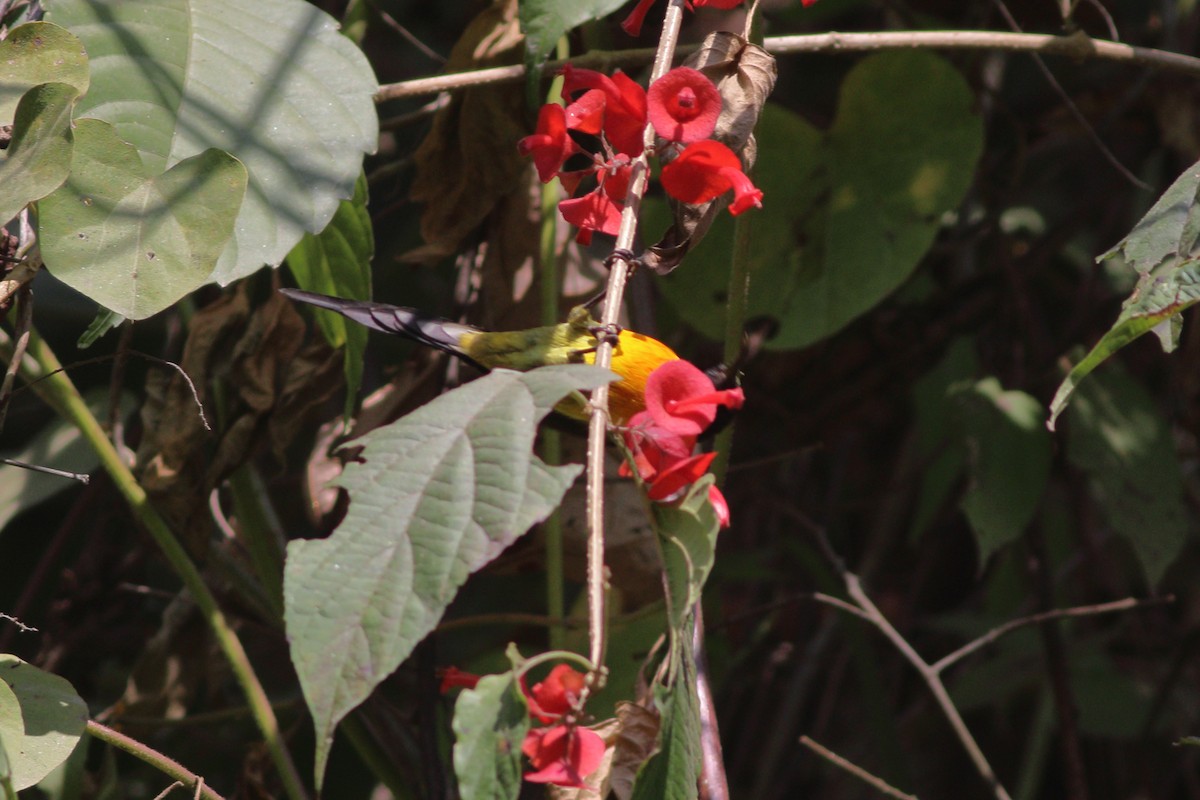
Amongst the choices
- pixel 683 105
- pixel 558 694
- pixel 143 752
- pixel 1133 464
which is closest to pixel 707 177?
pixel 683 105

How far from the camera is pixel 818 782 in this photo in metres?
2.74

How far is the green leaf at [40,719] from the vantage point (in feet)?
2.81

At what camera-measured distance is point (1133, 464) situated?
1.81 m

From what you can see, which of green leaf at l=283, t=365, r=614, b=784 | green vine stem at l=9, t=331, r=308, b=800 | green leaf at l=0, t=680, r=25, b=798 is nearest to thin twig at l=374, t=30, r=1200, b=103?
green vine stem at l=9, t=331, r=308, b=800

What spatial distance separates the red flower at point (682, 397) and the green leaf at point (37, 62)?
0.52 metres

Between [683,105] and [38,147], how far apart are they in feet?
1.64

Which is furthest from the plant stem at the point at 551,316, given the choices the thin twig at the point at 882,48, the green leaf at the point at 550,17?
the green leaf at the point at 550,17

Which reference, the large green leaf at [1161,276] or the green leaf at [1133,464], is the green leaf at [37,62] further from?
the green leaf at [1133,464]

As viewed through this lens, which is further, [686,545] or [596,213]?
[596,213]

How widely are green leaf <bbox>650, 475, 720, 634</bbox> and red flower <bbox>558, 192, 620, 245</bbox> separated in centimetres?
31

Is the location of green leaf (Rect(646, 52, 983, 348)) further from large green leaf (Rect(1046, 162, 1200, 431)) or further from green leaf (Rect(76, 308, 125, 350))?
green leaf (Rect(76, 308, 125, 350))

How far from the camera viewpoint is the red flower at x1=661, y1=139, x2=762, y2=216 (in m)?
0.96

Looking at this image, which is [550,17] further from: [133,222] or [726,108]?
[133,222]

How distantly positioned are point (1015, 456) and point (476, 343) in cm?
87
